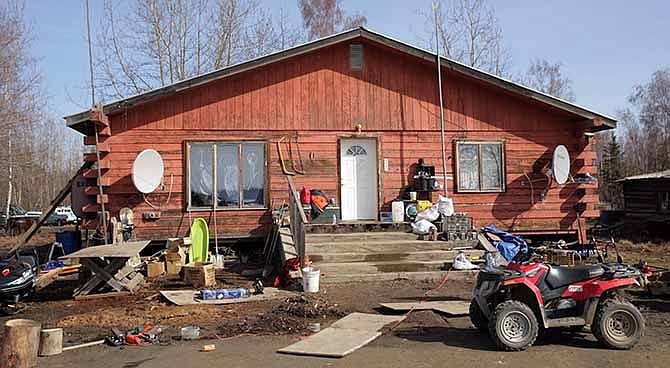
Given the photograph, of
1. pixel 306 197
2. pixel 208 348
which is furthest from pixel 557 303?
pixel 306 197

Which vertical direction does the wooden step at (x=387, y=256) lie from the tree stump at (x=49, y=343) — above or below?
above

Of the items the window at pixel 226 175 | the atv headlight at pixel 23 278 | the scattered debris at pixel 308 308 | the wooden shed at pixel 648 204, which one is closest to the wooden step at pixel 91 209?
the window at pixel 226 175

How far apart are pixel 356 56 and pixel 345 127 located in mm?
1892

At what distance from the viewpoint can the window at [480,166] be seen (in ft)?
50.0

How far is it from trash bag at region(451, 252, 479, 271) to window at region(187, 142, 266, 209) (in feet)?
17.4

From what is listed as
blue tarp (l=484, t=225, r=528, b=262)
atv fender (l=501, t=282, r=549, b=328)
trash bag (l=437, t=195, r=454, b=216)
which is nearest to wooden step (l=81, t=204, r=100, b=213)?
trash bag (l=437, t=195, r=454, b=216)

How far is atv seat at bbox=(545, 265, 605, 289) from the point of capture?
21.6 feet

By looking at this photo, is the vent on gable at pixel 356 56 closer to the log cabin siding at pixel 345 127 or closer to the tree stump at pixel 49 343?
the log cabin siding at pixel 345 127

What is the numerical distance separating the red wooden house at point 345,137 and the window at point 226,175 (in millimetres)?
25

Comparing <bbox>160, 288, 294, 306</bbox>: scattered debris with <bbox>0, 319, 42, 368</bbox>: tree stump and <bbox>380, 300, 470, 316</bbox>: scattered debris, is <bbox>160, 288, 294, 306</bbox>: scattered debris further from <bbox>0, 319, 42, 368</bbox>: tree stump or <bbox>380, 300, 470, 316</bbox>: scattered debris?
<bbox>0, 319, 42, 368</bbox>: tree stump

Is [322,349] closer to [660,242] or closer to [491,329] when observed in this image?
[491,329]

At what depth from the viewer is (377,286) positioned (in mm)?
10766

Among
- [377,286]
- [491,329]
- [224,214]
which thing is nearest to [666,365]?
[491,329]

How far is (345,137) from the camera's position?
14875 millimetres
